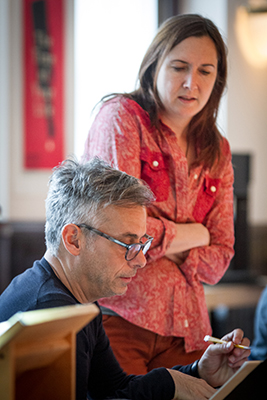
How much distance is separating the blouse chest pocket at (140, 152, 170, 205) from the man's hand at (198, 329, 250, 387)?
1.40 ft

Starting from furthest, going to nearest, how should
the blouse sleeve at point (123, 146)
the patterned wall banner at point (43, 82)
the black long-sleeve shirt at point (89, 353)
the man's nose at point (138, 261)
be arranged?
the patterned wall banner at point (43, 82), the blouse sleeve at point (123, 146), the man's nose at point (138, 261), the black long-sleeve shirt at point (89, 353)

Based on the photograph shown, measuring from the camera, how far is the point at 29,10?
3.85m

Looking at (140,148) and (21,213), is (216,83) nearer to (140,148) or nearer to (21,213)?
(140,148)

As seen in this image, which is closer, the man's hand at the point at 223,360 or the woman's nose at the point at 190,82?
the man's hand at the point at 223,360

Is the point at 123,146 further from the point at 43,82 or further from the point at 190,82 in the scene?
the point at 43,82

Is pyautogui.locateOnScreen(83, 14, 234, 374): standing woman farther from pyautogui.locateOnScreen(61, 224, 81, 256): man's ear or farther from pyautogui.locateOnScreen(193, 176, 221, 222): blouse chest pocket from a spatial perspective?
pyautogui.locateOnScreen(61, 224, 81, 256): man's ear

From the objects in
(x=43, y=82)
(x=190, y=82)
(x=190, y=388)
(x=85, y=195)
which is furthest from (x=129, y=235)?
(x=43, y=82)

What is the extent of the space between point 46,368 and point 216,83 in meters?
0.99

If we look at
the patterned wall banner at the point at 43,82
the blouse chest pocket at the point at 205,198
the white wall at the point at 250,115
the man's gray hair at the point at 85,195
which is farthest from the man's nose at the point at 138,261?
the patterned wall banner at the point at 43,82

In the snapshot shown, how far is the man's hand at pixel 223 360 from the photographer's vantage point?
108 cm

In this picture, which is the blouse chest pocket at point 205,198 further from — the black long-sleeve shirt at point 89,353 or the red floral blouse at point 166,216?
the black long-sleeve shirt at point 89,353

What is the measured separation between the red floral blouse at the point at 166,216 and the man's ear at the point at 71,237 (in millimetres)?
278

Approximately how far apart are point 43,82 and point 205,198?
282cm

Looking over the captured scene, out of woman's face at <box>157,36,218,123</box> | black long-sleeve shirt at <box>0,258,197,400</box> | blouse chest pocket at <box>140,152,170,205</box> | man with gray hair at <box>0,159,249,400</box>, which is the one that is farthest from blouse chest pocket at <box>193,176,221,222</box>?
black long-sleeve shirt at <box>0,258,197,400</box>
